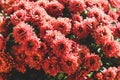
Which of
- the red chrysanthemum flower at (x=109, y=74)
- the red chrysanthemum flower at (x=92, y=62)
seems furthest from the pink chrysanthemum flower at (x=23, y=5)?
the red chrysanthemum flower at (x=109, y=74)

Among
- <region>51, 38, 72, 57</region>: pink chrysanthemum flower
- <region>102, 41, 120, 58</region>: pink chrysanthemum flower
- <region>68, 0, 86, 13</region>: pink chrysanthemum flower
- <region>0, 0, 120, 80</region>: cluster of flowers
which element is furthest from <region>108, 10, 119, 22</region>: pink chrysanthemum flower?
<region>51, 38, 72, 57</region>: pink chrysanthemum flower

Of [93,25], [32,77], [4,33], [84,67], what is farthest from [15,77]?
[93,25]

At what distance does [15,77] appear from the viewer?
439 centimetres

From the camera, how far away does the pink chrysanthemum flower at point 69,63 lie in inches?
161

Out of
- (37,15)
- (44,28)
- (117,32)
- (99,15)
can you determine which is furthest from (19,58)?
(117,32)

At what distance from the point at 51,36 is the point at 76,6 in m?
0.65

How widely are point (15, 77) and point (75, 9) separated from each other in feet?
3.53

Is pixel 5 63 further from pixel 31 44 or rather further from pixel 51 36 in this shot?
→ pixel 51 36

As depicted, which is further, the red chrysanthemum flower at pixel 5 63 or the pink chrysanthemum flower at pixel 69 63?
the red chrysanthemum flower at pixel 5 63

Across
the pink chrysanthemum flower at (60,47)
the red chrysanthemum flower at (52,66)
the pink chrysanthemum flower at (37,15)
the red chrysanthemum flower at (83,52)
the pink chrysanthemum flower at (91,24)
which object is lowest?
the red chrysanthemum flower at (52,66)

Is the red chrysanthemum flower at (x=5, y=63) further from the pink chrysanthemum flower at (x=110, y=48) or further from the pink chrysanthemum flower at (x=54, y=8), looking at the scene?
the pink chrysanthemum flower at (x=110, y=48)

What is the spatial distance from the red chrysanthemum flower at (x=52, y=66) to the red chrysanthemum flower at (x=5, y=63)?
40 centimetres

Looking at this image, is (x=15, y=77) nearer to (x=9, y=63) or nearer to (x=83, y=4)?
(x=9, y=63)

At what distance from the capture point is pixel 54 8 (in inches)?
181
